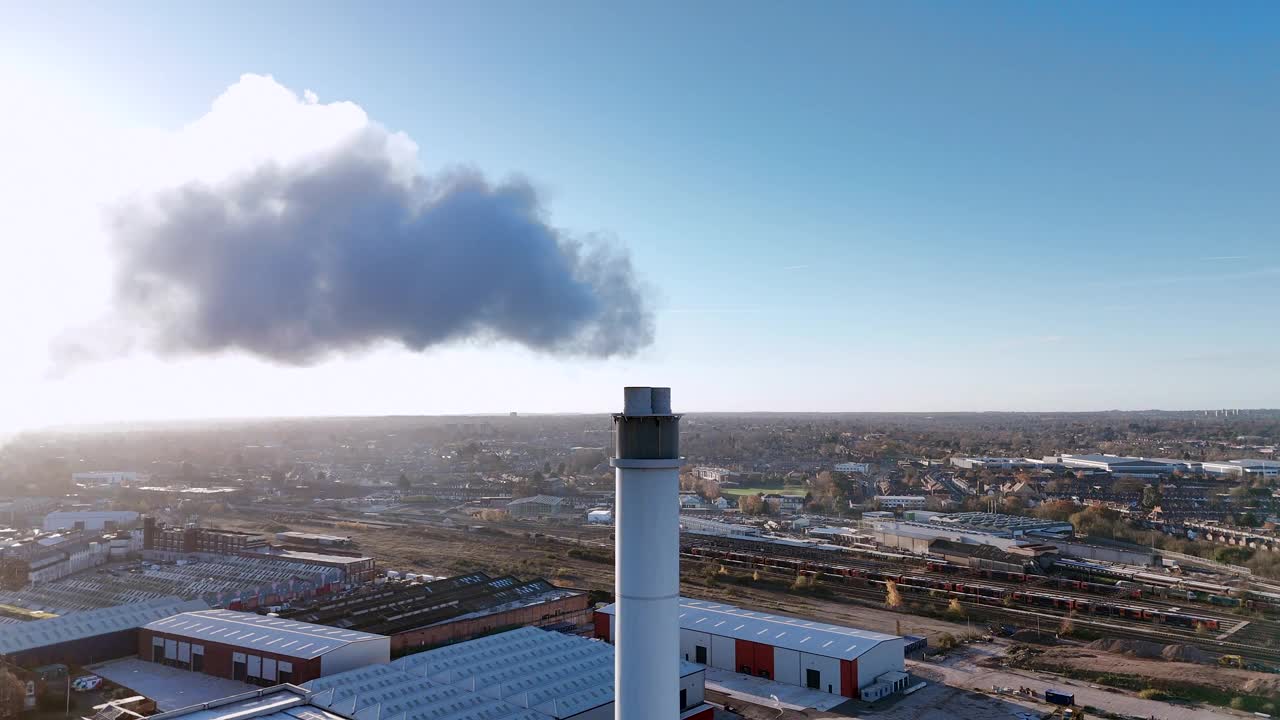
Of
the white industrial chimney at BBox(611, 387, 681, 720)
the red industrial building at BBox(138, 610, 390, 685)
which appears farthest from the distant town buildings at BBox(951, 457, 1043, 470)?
the white industrial chimney at BBox(611, 387, 681, 720)

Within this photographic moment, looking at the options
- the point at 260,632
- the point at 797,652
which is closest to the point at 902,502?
the point at 797,652

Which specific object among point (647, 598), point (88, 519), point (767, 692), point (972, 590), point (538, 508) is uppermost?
point (647, 598)

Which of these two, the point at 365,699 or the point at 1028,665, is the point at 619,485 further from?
the point at 1028,665

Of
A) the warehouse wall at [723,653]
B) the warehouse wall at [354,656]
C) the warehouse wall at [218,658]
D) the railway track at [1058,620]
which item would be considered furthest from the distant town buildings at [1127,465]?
the warehouse wall at [218,658]

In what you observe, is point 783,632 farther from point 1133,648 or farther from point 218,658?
point 218,658

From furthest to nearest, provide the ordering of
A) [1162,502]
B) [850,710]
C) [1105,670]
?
[1162,502]
[1105,670]
[850,710]

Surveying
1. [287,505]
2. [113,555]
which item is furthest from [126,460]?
[113,555]

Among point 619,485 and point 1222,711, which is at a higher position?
point 619,485

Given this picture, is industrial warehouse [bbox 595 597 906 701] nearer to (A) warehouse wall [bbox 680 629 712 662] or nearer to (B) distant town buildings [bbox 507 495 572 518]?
(A) warehouse wall [bbox 680 629 712 662]
